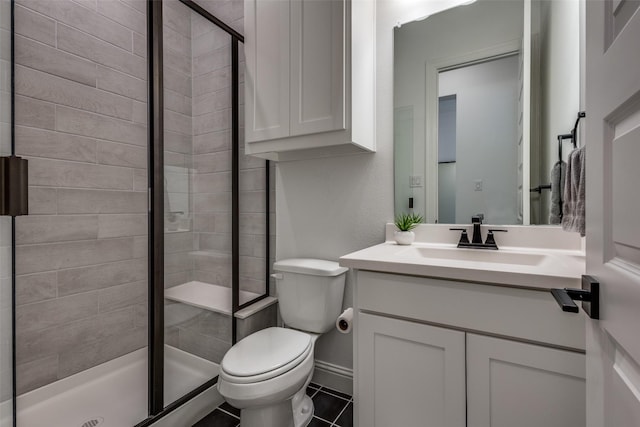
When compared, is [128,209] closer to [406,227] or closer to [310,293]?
[310,293]

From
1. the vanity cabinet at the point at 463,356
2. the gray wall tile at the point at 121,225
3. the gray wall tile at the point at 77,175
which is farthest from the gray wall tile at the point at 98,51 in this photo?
the vanity cabinet at the point at 463,356

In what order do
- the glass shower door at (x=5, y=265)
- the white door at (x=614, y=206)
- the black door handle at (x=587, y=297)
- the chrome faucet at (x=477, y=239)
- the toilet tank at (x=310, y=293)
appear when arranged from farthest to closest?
the toilet tank at (x=310, y=293) → the chrome faucet at (x=477, y=239) → the glass shower door at (x=5, y=265) → the black door handle at (x=587, y=297) → the white door at (x=614, y=206)

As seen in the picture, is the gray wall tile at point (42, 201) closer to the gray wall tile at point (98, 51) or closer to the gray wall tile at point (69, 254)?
the gray wall tile at point (69, 254)

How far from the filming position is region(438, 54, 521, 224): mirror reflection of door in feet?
4.42

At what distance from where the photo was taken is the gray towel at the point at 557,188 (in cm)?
118

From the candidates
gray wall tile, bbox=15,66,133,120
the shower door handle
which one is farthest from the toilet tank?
gray wall tile, bbox=15,66,133,120

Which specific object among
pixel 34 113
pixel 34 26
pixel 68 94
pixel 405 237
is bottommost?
pixel 405 237

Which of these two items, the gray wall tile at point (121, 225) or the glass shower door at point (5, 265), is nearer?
the glass shower door at point (5, 265)

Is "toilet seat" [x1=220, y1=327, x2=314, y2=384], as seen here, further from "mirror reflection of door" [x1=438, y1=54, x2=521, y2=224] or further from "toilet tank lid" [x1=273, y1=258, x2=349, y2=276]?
Answer: "mirror reflection of door" [x1=438, y1=54, x2=521, y2=224]

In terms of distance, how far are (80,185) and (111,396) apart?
3.89 ft

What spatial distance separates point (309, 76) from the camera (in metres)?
1.42

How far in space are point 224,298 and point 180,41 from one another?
4.78 feet

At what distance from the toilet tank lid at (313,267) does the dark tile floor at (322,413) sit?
0.74m

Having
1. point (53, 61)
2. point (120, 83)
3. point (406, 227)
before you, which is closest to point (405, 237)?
point (406, 227)
